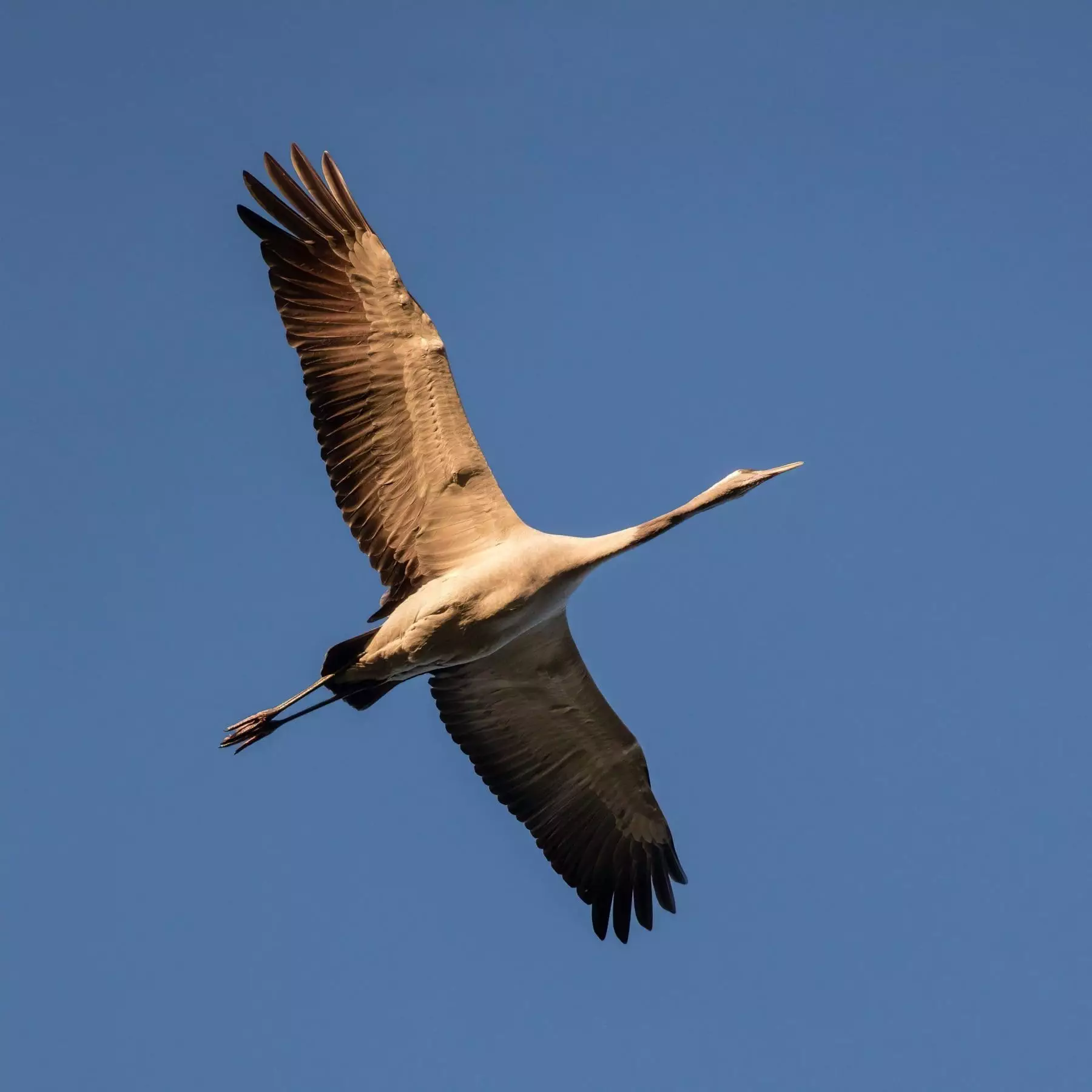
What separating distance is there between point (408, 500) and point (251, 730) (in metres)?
2.61

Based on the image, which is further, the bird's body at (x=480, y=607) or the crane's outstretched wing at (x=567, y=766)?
the crane's outstretched wing at (x=567, y=766)

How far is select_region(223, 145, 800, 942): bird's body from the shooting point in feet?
45.2

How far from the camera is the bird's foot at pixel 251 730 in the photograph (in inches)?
586

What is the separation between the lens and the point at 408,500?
14.4 metres

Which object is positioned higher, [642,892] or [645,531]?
[645,531]

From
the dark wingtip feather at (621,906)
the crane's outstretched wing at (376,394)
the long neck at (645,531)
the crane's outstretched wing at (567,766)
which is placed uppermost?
the crane's outstretched wing at (376,394)

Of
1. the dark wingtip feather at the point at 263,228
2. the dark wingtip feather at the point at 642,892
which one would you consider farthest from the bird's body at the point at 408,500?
the dark wingtip feather at the point at 642,892

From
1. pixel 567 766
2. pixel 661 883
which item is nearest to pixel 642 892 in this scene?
pixel 661 883

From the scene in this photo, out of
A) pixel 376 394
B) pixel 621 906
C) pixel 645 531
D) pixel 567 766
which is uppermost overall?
pixel 376 394

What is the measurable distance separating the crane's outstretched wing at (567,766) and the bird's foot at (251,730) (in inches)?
62.1

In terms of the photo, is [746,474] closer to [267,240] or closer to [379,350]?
[379,350]

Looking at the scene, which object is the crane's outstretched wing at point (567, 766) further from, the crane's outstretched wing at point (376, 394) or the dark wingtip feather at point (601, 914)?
the crane's outstretched wing at point (376, 394)

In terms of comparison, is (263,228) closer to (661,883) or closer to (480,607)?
(480,607)

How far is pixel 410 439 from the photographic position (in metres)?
14.3
